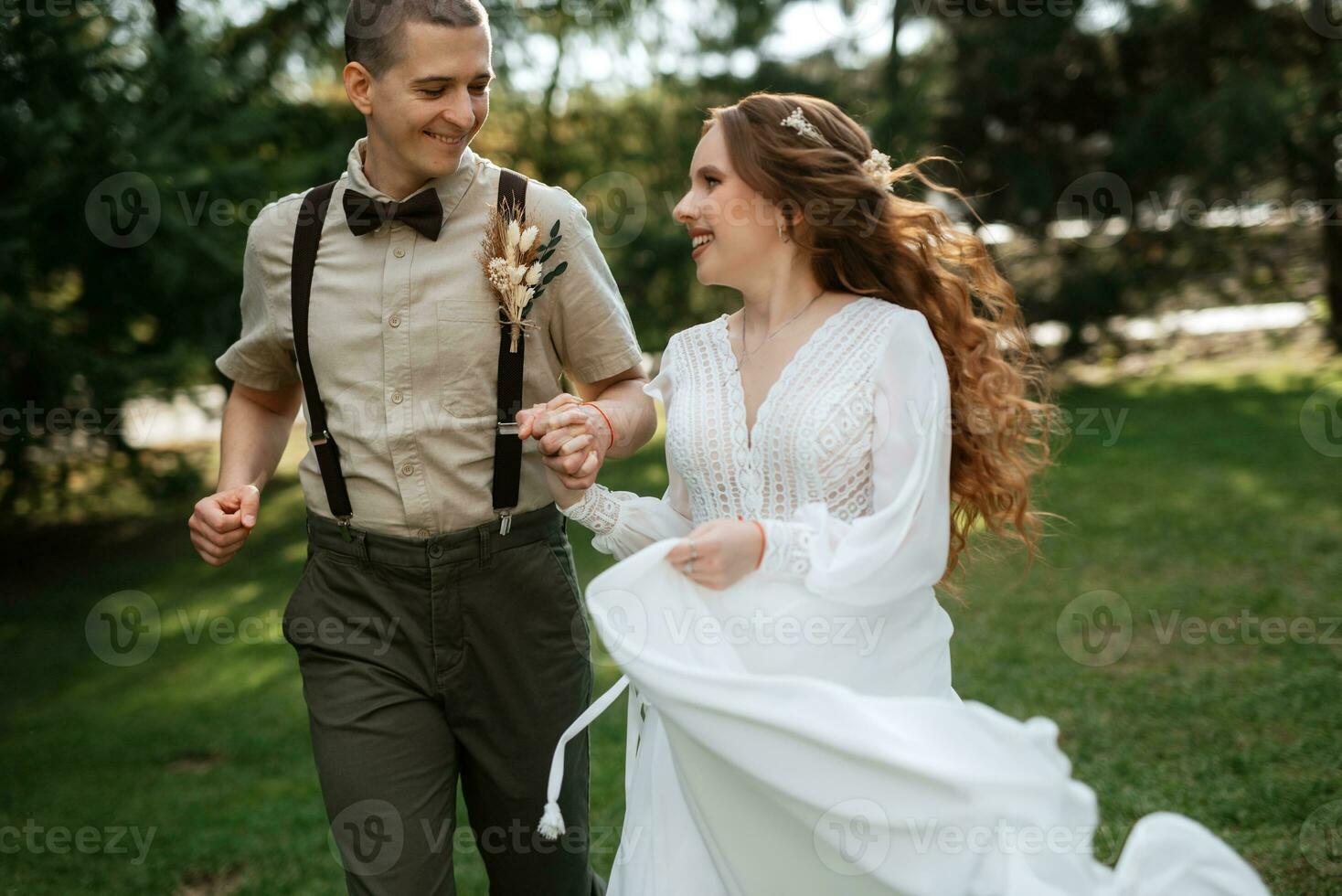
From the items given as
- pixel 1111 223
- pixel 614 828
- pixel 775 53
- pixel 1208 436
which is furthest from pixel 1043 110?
pixel 614 828

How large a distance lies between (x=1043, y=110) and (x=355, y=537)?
15318mm

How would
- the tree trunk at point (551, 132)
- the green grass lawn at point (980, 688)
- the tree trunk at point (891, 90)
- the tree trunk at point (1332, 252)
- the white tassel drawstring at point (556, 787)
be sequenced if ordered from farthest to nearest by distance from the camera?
the tree trunk at point (1332, 252)
the tree trunk at point (551, 132)
the tree trunk at point (891, 90)
the green grass lawn at point (980, 688)
the white tassel drawstring at point (556, 787)

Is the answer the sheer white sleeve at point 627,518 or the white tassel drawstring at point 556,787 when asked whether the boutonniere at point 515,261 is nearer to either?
the sheer white sleeve at point 627,518

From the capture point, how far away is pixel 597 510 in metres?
3.00

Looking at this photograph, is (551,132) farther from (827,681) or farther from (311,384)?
(827,681)

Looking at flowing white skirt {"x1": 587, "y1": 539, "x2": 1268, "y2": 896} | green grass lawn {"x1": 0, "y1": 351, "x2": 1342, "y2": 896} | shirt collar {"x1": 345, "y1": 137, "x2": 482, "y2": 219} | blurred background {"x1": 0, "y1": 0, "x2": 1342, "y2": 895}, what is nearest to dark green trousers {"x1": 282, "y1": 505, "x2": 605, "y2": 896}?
flowing white skirt {"x1": 587, "y1": 539, "x2": 1268, "y2": 896}

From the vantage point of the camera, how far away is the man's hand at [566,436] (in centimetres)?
271

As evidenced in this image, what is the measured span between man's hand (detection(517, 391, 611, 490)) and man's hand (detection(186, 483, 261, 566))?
2.28 feet

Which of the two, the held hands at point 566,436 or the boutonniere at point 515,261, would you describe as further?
the boutonniere at point 515,261

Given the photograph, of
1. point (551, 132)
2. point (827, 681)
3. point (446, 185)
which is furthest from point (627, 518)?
point (551, 132)

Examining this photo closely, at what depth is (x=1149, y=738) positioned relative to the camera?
18.0ft

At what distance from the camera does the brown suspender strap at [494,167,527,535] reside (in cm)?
293

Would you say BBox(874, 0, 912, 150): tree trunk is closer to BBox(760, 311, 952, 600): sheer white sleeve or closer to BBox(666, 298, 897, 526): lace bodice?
BBox(666, 298, 897, 526): lace bodice

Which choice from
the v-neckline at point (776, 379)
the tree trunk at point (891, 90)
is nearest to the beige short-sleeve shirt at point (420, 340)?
the v-neckline at point (776, 379)
